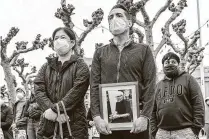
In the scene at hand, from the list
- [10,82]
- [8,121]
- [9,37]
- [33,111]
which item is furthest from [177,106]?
[9,37]

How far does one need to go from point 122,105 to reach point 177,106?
2432 mm

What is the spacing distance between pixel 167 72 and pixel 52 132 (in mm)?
2634

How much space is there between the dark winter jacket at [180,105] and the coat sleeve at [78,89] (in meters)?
2.08

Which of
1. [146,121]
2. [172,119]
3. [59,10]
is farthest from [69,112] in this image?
[59,10]

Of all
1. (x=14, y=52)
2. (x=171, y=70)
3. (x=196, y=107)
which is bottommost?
(x=196, y=107)

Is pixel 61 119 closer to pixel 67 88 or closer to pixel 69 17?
pixel 67 88

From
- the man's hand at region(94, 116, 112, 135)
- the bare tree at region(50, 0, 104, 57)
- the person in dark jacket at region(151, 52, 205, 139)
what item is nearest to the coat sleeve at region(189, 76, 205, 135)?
the person in dark jacket at region(151, 52, 205, 139)

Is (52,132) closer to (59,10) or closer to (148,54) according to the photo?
(148,54)

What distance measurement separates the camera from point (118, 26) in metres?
5.19

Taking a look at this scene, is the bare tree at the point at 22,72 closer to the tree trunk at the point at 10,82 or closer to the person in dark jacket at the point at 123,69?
the tree trunk at the point at 10,82

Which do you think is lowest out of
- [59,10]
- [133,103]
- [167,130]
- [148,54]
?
[167,130]

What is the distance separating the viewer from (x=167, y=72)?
7.34 m

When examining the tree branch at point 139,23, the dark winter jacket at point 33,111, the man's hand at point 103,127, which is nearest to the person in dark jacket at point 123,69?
the man's hand at point 103,127

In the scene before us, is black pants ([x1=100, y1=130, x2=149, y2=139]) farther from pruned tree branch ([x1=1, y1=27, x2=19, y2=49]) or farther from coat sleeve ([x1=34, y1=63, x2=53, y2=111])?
pruned tree branch ([x1=1, y1=27, x2=19, y2=49])
